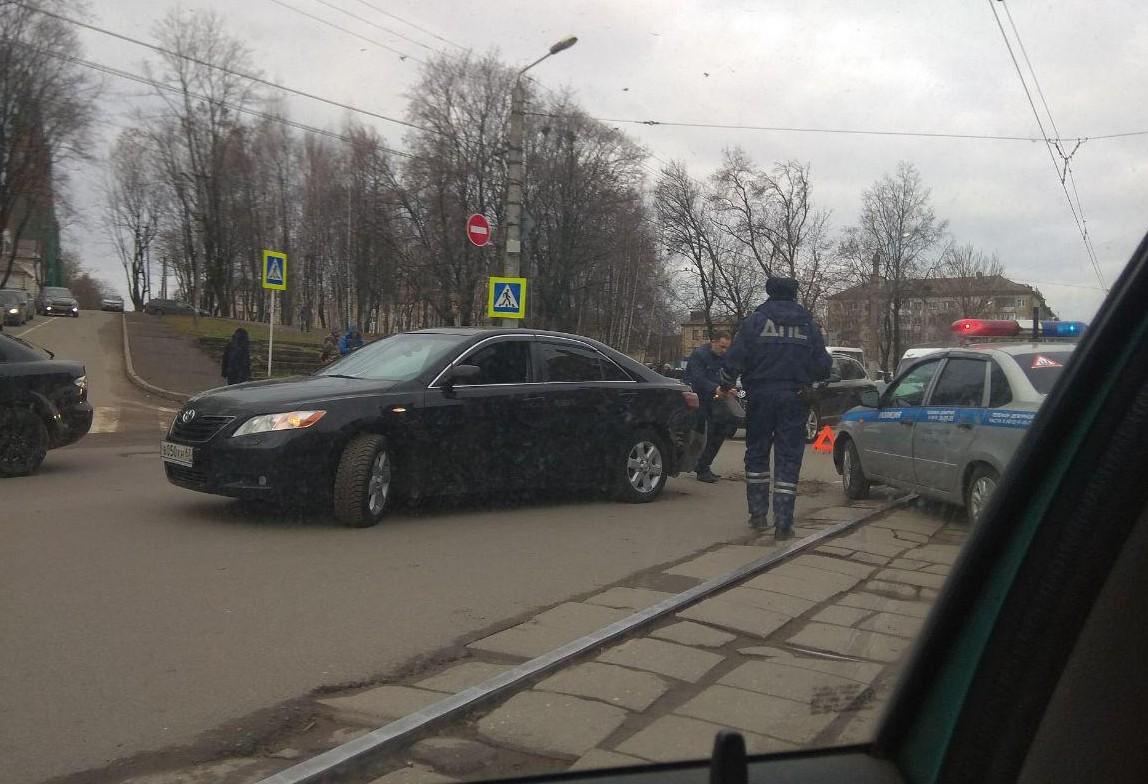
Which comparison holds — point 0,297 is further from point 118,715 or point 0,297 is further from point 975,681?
point 975,681

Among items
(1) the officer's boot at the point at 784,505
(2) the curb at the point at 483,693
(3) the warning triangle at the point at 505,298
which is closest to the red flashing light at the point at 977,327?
(2) the curb at the point at 483,693

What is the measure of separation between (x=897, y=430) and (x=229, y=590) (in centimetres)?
371

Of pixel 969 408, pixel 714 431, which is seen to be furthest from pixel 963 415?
pixel 714 431

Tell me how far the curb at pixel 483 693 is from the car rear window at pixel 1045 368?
222 centimetres

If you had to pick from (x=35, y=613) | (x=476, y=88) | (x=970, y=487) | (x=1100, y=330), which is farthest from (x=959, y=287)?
(x=476, y=88)

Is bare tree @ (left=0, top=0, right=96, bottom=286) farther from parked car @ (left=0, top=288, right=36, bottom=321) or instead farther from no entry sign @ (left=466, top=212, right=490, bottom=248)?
no entry sign @ (left=466, top=212, right=490, bottom=248)

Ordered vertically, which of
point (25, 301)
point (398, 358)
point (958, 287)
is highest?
point (25, 301)

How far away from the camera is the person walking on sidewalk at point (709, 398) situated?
11.4 meters

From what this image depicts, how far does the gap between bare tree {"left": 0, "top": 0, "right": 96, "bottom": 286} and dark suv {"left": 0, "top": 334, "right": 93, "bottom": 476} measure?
40.1 feet

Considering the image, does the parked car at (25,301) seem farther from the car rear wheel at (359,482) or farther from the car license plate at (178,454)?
the car rear wheel at (359,482)

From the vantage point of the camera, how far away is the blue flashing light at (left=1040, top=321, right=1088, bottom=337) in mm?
1677

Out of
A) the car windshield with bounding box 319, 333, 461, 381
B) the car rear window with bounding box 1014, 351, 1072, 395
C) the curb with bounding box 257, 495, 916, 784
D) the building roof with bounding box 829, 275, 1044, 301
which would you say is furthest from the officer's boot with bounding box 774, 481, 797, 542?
the car rear window with bounding box 1014, 351, 1072, 395

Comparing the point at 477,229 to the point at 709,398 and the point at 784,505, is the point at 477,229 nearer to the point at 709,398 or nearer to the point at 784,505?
the point at 709,398

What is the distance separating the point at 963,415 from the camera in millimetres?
3281
